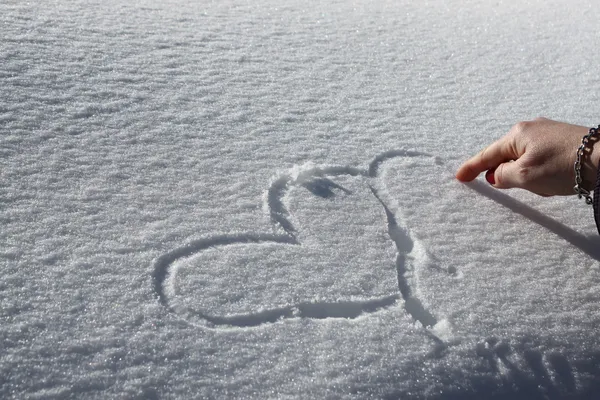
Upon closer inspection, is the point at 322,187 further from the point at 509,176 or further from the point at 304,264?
the point at 509,176

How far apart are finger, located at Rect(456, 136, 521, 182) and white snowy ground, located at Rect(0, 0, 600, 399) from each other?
0.03 m

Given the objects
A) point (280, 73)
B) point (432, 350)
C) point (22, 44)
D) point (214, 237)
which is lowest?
point (432, 350)

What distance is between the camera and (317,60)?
1.67 meters

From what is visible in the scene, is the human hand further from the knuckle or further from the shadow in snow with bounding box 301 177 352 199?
the shadow in snow with bounding box 301 177 352 199

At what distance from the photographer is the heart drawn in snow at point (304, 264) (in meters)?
1.04

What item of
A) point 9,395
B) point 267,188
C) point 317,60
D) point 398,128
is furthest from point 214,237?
point 317,60

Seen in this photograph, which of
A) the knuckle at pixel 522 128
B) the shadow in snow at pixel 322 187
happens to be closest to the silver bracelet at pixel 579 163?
the knuckle at pixel 522 128

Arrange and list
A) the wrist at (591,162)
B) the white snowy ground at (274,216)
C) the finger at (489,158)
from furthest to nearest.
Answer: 1. the finger at (489,158)
2. the wrist at (591,162)
3. the white snowy ground at (274,216)

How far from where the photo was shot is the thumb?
1.24 m

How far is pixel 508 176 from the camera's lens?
4.15 ft

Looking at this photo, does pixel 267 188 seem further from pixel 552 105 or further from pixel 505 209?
pixel 552 105

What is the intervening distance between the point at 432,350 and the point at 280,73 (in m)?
0.84

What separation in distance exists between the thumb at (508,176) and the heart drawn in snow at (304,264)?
0.73ft

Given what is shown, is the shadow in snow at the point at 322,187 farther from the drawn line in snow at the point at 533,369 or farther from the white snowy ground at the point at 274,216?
the drawn line in snow at the point at 533,369
